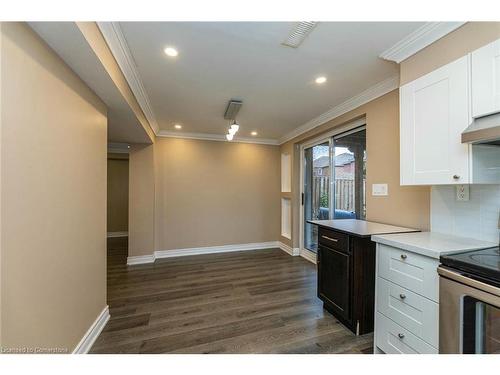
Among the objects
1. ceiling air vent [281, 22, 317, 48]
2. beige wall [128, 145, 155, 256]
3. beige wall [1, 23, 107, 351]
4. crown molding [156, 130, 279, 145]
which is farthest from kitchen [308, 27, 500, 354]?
beige wall [128, 145, 155, 256]

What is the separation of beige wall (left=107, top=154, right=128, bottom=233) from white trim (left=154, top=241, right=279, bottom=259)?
109 inches

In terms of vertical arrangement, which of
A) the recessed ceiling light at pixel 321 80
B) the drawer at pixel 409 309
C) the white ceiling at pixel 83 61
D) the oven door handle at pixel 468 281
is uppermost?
the recessed ceiling light at pixel 321 80

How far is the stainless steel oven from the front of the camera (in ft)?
3.40

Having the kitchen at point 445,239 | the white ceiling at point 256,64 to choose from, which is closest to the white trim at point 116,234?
the white ceiling at point 256,64

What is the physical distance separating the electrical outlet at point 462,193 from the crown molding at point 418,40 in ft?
3.64

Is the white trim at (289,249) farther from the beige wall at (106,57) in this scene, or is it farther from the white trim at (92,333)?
the beige wall at (106,57)

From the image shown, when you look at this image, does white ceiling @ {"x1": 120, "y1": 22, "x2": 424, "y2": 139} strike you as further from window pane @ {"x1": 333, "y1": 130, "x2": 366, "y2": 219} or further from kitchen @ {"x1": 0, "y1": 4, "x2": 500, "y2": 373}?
window pane @ {"x1": 333, "y1": 130, "x2": 366, "y2": 219}

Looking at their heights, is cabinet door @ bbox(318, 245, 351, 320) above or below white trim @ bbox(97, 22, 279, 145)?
below

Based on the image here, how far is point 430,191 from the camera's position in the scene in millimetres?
1830

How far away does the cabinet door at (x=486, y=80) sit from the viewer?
45.9 inches

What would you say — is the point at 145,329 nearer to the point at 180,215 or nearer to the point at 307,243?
the point at 180,215

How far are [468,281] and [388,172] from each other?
1.41 meters

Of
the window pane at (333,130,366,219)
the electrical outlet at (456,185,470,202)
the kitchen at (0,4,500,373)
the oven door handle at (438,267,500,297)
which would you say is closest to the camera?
the oven door handle at (438,267,500,297)
